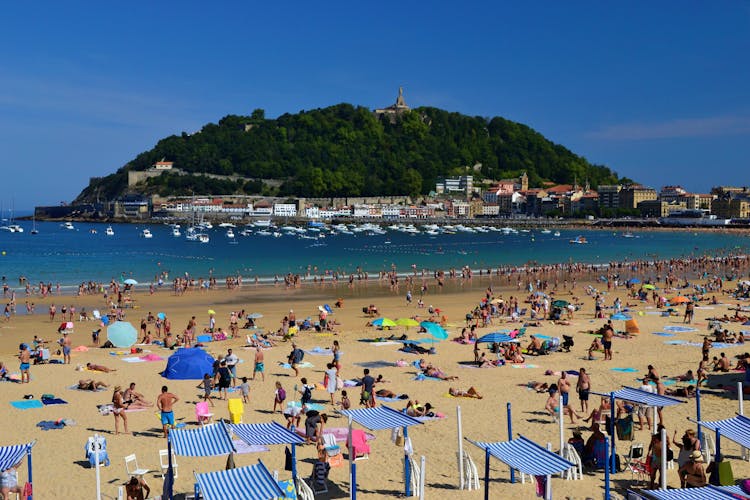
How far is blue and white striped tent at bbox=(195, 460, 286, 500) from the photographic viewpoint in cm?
677

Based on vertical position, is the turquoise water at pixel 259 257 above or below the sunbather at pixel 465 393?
below

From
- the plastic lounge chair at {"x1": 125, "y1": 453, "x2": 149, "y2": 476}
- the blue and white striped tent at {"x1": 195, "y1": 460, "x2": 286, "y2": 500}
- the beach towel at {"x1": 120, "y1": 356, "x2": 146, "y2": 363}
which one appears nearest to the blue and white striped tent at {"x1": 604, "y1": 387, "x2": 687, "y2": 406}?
the blue and white striped tent at {"x1": 195, "y1": 460, "x2": 286, "y2": 500}

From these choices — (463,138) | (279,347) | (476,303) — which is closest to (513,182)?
(463,138)

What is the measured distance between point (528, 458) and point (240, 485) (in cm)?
325

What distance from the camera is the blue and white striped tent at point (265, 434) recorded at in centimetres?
845

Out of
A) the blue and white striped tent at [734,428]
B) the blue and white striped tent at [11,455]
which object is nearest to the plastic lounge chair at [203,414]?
the blue and white striped tent at [11,455]

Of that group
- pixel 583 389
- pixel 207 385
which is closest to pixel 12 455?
pixel 207 385

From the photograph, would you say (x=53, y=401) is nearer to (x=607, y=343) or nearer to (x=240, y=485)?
(x=240, y=485)

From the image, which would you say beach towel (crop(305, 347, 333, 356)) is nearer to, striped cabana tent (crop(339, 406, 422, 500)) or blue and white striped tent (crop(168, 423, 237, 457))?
striped cabana tent (crop(339, 406, 422, 500))

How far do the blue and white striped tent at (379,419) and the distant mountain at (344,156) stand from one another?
14224 centimetres

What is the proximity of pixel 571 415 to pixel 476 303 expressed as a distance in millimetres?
18704

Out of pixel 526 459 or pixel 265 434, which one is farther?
pixel 265 434

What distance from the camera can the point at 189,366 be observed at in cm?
1350

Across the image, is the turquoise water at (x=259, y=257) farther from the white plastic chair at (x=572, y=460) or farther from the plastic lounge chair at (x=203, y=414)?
the white plastic chair at (x=572, y=460)
